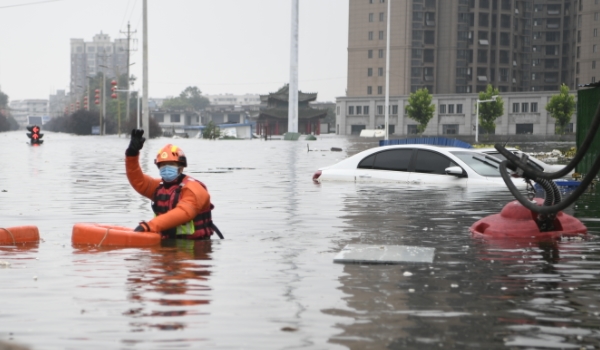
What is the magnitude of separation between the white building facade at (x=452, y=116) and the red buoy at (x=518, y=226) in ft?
385

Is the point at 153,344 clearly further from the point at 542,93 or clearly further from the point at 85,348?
the point at 542,93

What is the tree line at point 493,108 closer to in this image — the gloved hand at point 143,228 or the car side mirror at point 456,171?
the car side mirror at point 456,171

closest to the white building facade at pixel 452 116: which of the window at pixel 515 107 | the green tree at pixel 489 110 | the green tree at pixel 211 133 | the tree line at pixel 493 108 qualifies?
the window at pixel 515 107

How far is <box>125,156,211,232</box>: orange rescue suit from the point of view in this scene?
36.8 ft

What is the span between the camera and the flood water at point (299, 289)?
6.46 m

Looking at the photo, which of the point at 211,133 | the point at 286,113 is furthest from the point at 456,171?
the point at 286,113

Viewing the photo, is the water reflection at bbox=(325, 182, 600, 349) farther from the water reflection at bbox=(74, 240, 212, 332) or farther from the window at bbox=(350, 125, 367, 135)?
the window at bbox=(350, 125, 367, 135)

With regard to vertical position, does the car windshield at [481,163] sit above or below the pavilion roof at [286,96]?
below

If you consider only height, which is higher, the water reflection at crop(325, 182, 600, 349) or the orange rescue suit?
the orange rescue suit

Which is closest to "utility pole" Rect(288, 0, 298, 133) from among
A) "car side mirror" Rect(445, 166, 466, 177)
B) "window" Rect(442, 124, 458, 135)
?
"window" Rect(442, 124, 458, 135)

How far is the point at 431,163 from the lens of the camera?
2142 cm

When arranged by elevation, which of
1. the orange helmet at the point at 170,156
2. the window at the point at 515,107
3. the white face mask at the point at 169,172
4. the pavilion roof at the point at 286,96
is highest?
the pavilion roof at the point at 286,96

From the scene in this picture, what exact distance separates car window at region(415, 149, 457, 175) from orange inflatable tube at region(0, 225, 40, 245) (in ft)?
35.2

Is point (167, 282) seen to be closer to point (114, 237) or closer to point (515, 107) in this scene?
point (114, 237)
